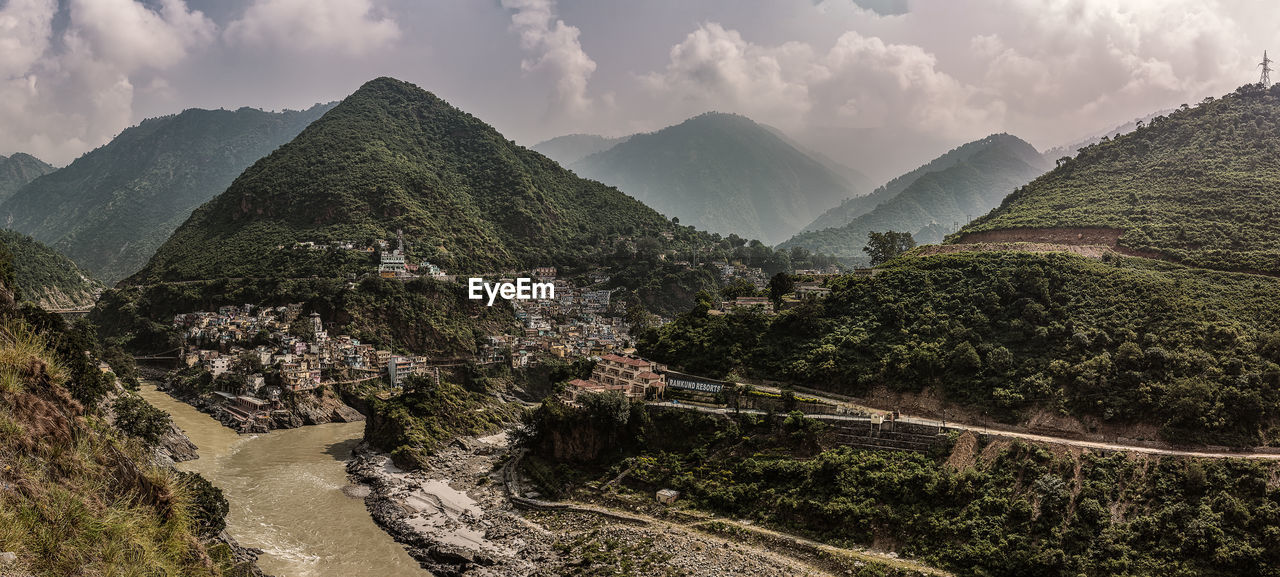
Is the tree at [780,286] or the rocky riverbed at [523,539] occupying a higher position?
the tree at [780,286]

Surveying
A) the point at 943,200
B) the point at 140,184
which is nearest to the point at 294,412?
the point at 140,184

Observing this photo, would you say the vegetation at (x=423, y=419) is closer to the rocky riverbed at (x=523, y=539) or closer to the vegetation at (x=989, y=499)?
the rocky riverbed at (x=523, y=539)

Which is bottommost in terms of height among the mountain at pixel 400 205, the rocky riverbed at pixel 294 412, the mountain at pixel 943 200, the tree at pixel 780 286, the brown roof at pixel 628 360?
the rocky riverbed at pixel 294 412

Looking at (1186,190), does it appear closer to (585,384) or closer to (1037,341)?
(1037,341)

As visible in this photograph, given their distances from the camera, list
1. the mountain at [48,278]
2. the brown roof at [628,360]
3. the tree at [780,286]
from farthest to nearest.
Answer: the mountain at [48,278], the tree at [780,286], the brown roof at [628,360]

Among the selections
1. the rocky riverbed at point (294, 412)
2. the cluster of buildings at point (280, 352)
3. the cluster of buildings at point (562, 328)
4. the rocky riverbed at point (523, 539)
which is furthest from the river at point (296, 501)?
the cluster of buildings at point (562, 328)

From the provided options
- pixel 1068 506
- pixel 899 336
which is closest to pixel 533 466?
pixel 899 336

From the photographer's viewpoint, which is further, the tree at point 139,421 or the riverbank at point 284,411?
the riverbank at point 284,411
